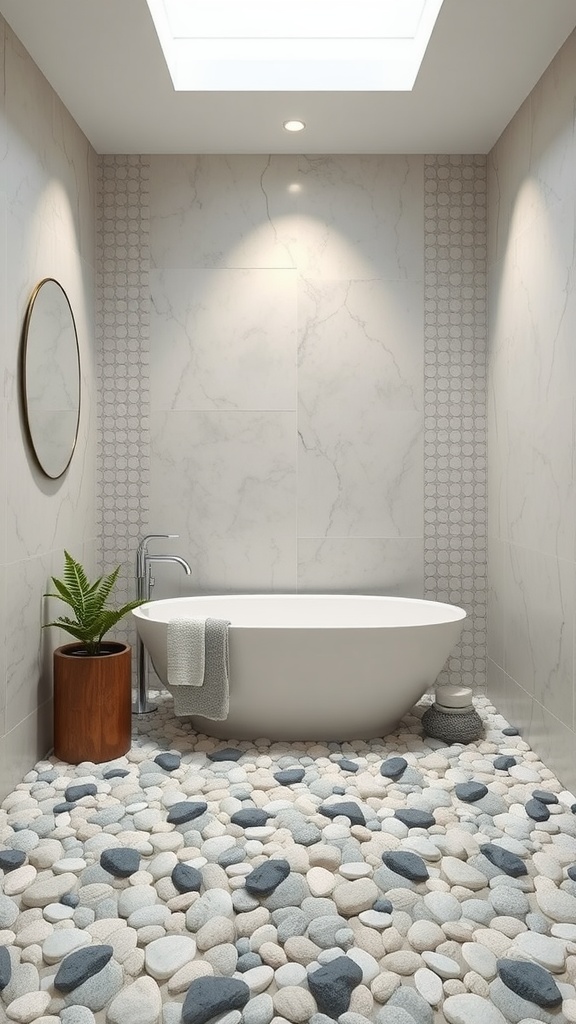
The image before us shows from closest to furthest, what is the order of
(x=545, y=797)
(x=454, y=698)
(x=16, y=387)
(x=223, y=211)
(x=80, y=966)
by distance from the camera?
(x=80, y=966) < (x=545, y=797) < (x=16, y=387) < (x=454, y=698) < (x=223, y=211)

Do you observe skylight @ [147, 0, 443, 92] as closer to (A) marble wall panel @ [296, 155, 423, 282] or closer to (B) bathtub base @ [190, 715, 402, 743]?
(A) marble wall panel @ [296, 155, 423, 282]

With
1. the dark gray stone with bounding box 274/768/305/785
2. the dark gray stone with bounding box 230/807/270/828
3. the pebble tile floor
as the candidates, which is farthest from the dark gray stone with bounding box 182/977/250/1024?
the dark gray stone with bounding box 274/768/305/785

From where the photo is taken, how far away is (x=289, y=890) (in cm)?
211

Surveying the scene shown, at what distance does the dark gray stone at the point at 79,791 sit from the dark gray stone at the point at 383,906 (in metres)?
1.15

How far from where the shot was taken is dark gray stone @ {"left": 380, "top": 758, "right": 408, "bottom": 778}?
2.93 m

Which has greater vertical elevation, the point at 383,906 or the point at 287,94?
the point at 287,94

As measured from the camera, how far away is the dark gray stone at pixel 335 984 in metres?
1.68

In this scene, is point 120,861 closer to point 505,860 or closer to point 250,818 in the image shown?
point 250,818

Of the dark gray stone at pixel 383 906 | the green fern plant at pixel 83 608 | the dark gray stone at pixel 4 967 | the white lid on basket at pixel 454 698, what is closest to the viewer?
the dark gray stone at pixel 4 967

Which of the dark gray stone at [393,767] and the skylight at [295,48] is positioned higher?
the skylight at [295,48]

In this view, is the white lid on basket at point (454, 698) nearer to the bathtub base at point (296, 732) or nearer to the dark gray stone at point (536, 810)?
the bathtub base at point (296, 732)

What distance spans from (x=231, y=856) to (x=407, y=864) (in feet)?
1.65

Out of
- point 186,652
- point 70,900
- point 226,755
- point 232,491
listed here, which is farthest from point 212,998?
point 232,491

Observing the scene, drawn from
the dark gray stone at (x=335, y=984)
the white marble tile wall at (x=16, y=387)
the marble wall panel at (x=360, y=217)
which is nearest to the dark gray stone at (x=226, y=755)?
the white marble tile wall at (x=16, y=387)
